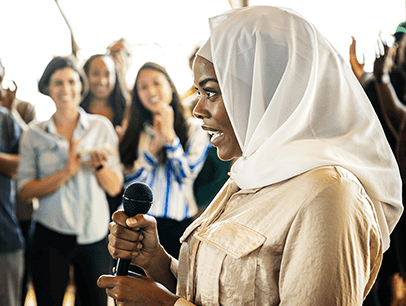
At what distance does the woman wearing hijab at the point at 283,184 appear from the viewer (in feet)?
1.87

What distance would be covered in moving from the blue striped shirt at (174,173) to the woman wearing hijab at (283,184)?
1479 millimetres

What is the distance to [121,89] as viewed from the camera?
248 cm

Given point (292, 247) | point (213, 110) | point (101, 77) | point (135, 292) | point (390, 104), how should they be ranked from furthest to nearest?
point (101, 77) → point (390, 104) → point (213, 110) → point (135, 292) → point (292, 247)

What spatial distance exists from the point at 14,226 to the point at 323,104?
2.21m

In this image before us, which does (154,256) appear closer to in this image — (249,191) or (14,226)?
(249,191)

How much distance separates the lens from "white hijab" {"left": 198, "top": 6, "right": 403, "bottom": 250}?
66 centimetres

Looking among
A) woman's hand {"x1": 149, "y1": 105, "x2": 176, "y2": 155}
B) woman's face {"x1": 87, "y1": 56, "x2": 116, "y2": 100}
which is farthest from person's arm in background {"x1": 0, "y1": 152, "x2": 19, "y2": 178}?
woman's hand {"x1": 149, "y1": 105, "x2": 176, "y2": 155}

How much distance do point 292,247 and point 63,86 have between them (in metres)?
2.11

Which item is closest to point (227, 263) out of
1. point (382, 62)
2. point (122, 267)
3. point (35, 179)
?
point (122, 267)

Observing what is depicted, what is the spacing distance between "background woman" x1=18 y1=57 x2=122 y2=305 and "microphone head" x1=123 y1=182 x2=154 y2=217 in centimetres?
164

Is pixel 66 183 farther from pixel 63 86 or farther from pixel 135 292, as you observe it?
pixel 135 292

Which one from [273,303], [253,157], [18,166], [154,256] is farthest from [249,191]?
[18,166]

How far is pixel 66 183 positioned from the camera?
2.38 m

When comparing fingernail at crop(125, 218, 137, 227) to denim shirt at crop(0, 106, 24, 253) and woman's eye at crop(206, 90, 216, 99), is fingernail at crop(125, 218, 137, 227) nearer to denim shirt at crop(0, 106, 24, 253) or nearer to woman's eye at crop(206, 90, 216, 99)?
woman's eye at crop(206, 90, 216, 99)
